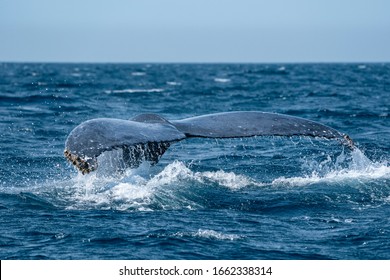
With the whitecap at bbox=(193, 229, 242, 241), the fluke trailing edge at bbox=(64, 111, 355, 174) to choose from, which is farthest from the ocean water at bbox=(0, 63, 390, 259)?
the fluke trailing edge at bbox=(64, 111, 355, 174)

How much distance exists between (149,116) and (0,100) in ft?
61.9

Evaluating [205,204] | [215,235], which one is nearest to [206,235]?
[215,235]

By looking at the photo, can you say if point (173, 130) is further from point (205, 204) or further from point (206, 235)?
point (205, 204)

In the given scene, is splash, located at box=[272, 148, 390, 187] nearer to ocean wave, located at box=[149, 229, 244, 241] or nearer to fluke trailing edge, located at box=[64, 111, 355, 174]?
fluke trailing edge, located at box=[64, 111, 355, 174]

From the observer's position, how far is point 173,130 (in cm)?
780

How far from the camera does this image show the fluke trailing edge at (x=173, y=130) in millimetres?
6891

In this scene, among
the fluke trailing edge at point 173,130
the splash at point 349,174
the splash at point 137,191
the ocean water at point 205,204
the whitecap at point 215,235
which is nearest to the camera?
the fluke trailing edge at point 173,130

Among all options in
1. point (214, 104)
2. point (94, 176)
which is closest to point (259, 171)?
point (94, 176)

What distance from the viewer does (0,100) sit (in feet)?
85.0

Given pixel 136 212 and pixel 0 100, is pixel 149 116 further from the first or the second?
pixel 0 100

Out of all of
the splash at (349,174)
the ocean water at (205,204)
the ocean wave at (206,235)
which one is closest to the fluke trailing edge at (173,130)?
the ocean water at (205,204)

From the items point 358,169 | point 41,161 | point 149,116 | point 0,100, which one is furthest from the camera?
point 0,100

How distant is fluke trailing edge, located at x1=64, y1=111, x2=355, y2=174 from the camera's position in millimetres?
6891

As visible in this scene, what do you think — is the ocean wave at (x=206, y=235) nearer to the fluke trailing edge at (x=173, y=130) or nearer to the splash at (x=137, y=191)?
the fluke trailing edge at (x=173, y=130)
